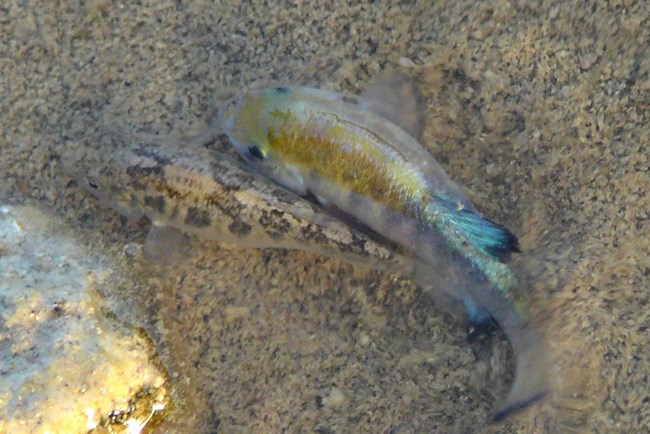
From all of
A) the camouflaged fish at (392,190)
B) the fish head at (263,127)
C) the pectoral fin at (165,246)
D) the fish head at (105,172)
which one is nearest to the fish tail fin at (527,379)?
the camouflaged fish at (392,190)

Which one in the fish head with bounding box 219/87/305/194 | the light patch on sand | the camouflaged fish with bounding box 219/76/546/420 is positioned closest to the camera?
the light patch on sand

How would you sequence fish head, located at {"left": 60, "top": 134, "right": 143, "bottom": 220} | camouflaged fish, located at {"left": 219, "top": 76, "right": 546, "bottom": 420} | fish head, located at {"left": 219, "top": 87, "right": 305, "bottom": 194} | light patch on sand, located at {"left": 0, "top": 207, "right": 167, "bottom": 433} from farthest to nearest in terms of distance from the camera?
fish head, located at {"left": 60, "top": 134, "right": 143, "bottom": 220}, fish head, located at {"left": 219, "top": 87, "right": 305, "bottom": 194}, camouflaged fish, located at {"left": 219, "top": 76, "right": 546, "bottom": 420}, light patch on sand, located at {"left": 0, "top": 207, "right": 167, "bottom": 433}

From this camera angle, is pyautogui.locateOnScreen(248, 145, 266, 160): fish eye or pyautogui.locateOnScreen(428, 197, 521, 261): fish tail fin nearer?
pyautogui.locateOnScreen(428, 197, 521, 261): fish tail fin

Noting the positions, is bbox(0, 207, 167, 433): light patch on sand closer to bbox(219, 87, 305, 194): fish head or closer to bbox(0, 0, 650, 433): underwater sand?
bbox(0, 0, 650, 433): underwater sand

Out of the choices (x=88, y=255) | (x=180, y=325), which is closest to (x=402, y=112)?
(x=180, y=325)

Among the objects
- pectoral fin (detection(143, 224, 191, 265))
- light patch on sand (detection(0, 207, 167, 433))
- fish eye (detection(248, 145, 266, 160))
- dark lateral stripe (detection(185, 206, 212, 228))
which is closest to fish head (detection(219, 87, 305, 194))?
fish eye (detection(248, 145, 266, 160))

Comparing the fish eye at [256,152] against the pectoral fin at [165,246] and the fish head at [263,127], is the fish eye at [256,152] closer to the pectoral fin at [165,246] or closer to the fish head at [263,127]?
the fish head at [263,127]

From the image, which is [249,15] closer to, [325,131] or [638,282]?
[325,131]
